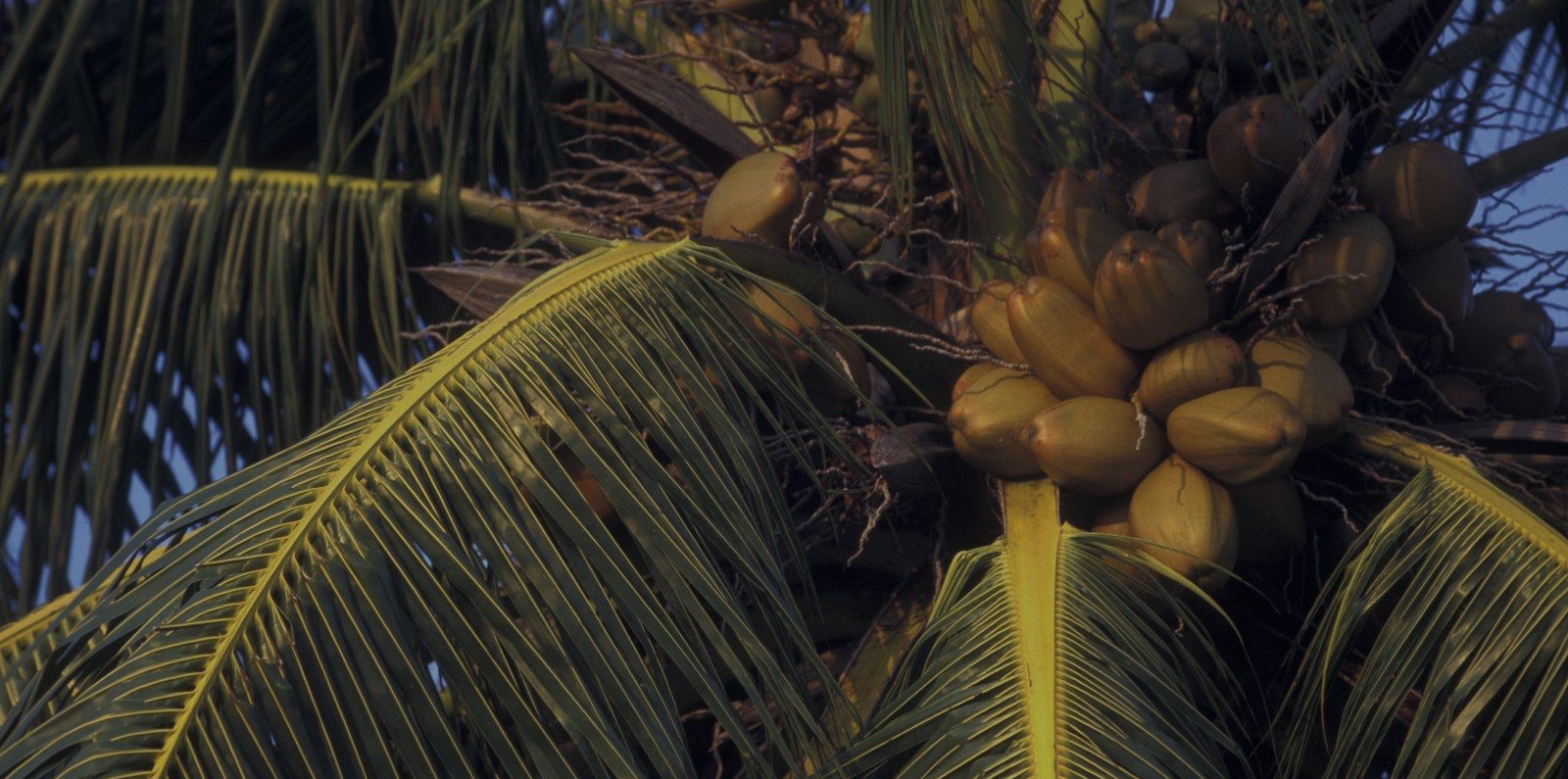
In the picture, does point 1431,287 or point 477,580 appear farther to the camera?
point 1431,287

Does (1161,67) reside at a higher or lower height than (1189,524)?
higher

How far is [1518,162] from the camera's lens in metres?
2.61

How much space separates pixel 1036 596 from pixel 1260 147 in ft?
2.33

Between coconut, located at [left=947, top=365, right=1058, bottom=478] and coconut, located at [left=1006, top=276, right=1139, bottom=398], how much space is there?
48 mm

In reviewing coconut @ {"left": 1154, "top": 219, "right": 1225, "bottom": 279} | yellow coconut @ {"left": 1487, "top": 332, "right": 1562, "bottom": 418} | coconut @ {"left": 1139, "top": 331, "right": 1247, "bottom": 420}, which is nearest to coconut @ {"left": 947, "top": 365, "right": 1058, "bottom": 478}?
coconut @ {"left": 1139, "top": 331, "right": 1247, "bottom": 420}

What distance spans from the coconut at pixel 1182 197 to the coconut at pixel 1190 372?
0.77 ft

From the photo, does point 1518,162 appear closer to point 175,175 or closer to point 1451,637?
point 1451,637

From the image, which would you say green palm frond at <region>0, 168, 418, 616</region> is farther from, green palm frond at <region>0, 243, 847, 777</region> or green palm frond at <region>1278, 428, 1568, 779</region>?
green palm frond at <region>1278, 428, 1568, 779</region>

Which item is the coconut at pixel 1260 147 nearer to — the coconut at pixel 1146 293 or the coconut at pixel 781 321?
the coconut at pixel 1146 293

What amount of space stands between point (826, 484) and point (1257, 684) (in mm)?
649

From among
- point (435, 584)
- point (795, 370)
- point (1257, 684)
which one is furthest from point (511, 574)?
point (1257, 684)

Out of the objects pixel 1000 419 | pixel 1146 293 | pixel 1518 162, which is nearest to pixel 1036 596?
pixel 1000 419

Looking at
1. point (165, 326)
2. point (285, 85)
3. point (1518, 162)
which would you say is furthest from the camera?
point (285, 85)

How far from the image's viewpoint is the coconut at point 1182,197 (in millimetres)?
2162
